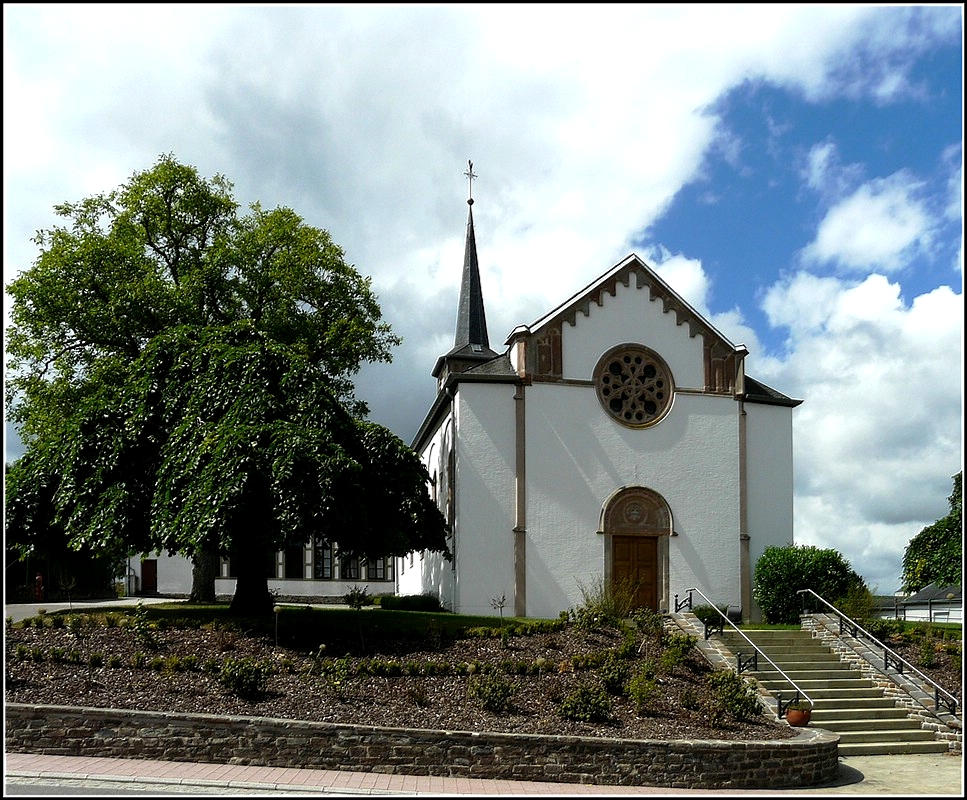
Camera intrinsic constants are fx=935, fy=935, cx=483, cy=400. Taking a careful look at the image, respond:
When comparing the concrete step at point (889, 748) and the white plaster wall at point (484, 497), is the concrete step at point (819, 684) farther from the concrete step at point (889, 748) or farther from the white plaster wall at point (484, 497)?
the white plaster wall at point (484, 497)

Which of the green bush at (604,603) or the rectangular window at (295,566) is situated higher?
the green bush at (604,603)

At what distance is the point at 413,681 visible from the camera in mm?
16828

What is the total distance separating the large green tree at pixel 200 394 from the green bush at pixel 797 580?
940 cm

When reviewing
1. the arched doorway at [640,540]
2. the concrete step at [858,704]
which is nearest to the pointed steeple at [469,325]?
the arched doorway at [640,540]

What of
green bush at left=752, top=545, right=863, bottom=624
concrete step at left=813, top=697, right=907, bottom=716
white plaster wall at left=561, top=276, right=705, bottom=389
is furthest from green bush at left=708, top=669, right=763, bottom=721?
white plaster wall at left=561, top=276, right=705, bottom=389

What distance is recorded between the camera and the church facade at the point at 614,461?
84.6 ft

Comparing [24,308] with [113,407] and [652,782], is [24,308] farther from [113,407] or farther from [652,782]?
[652,782]

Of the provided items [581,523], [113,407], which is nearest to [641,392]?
[581,523]

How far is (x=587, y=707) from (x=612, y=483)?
11.7 metres

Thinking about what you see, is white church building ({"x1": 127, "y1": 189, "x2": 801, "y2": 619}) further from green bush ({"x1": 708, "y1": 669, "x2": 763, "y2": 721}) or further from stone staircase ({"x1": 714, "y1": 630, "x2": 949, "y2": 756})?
green bush ({"x1": 708, "y1": 669, "x2": 763, "y2": 721})

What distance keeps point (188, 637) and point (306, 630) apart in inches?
93.8

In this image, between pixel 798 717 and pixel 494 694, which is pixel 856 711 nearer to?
pixel 798 717

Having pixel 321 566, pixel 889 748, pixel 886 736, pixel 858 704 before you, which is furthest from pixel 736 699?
pixel 321 566

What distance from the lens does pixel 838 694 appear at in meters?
19.2
